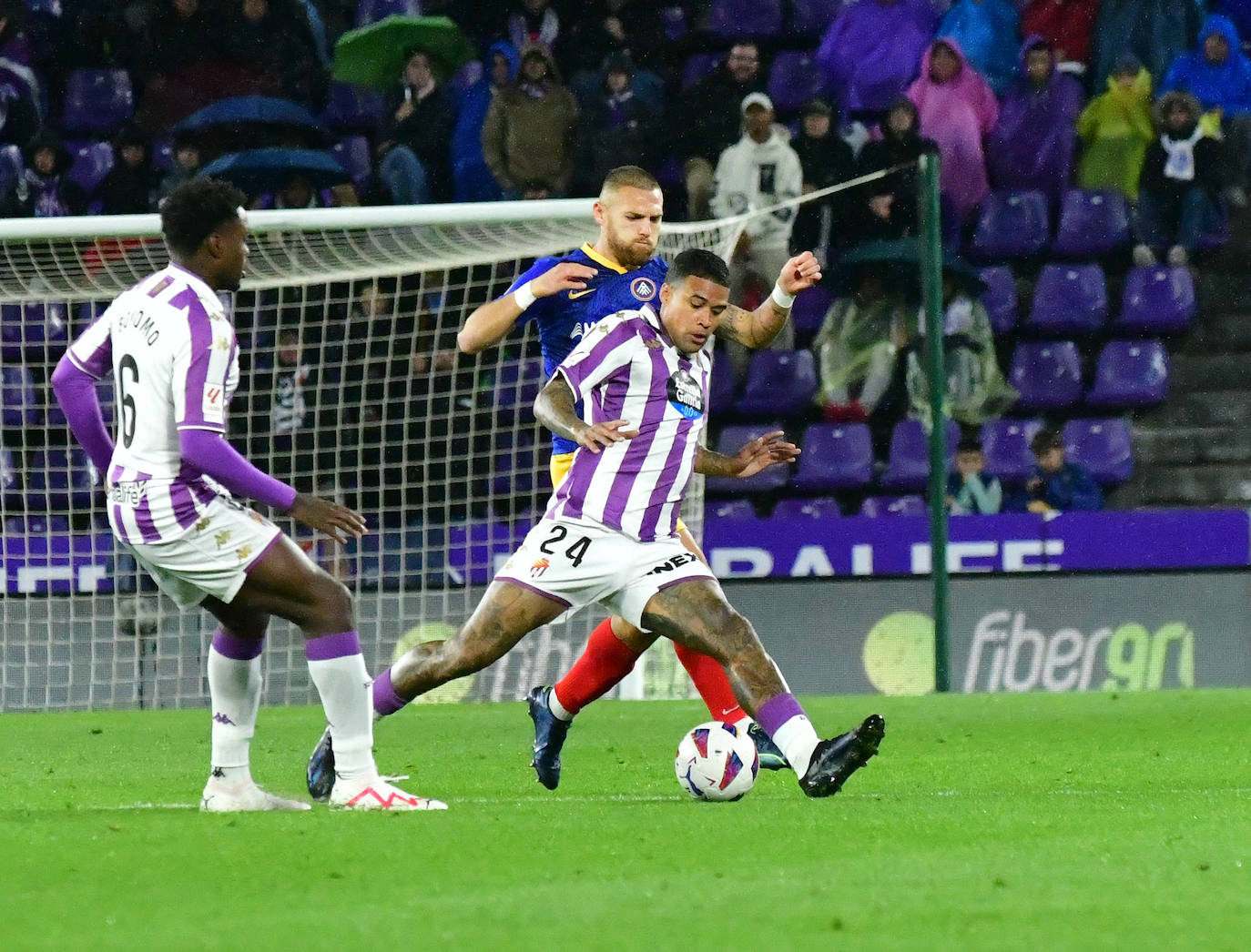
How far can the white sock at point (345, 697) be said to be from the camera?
16.9 feet

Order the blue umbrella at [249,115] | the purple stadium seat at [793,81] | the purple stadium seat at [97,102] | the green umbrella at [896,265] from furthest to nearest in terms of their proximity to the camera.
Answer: the purple stadium seat at [97,102] → the purple stadium seat at [793,81] → the blue umbrella at [249,115] → the green umbrella at [896,265]

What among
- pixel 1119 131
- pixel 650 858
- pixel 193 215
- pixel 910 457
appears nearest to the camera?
pixel 650 858

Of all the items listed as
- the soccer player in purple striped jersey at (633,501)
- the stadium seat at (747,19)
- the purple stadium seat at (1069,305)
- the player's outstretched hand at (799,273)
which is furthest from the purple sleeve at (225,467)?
the stadium seat at (747,19)

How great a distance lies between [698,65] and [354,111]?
100 inches

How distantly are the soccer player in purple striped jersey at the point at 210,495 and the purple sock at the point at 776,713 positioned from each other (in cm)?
89

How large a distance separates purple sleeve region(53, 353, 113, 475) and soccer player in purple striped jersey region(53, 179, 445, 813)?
0.08 feet

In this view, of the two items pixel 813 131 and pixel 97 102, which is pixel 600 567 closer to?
pixel 813 131

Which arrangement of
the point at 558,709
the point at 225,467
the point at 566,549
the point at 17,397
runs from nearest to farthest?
1. the point at 225,467
2. the point at 566,549
3. the point at 558,709
4. the point at 17,397

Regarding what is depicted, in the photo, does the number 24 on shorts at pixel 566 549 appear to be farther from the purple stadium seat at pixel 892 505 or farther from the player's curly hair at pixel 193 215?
the purple stadium seat at pixel 892 505

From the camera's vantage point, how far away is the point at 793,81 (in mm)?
14422

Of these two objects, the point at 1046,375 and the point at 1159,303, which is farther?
the point at 1159,303

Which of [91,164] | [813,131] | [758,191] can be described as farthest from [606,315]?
[91,164]

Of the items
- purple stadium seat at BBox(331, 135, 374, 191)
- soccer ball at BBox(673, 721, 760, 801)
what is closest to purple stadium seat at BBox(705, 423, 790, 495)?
purple stadium seat at BBox(331, 135, 374, 191)

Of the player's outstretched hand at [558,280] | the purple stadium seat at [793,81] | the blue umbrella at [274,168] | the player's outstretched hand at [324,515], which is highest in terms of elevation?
the purple stadium seat at [793,81]
